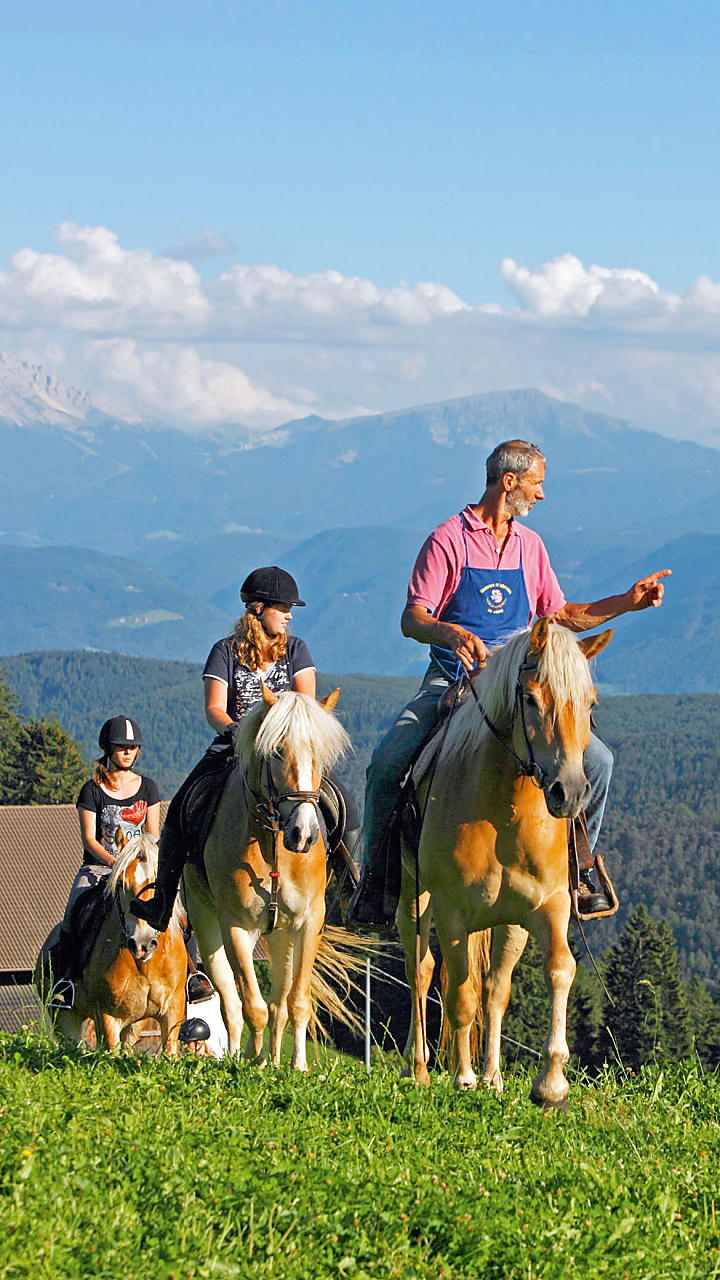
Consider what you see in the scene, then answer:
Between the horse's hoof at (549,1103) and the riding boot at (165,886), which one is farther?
the riding boot at (165,886)

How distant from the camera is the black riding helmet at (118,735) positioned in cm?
1057

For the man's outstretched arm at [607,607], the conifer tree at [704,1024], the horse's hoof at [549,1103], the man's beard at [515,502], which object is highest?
the man's beard at [515,502]

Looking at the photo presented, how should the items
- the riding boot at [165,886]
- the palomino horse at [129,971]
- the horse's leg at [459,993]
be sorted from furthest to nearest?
the palomino horse at [129,971] → the riding boot at [165,886] → the horse's leg at [459,993]

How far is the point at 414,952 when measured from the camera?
28.8ft

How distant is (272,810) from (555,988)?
194cm

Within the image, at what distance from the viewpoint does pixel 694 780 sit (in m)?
191

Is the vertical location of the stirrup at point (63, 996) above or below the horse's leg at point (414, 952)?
below

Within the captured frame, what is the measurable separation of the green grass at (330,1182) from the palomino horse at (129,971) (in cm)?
286

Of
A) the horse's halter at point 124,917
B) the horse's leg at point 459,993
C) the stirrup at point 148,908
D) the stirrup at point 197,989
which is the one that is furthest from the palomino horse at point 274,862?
the stirrup at point 197,989

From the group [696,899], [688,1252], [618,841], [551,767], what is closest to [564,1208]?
[688,1252]

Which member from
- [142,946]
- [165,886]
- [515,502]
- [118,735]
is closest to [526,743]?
[515,502]

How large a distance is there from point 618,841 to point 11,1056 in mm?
144471

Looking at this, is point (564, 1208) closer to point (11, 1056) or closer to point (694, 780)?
point (11, 1056)

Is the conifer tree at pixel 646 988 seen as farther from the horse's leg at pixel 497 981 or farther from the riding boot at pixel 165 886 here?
the horse's leg at pixel 497 981
